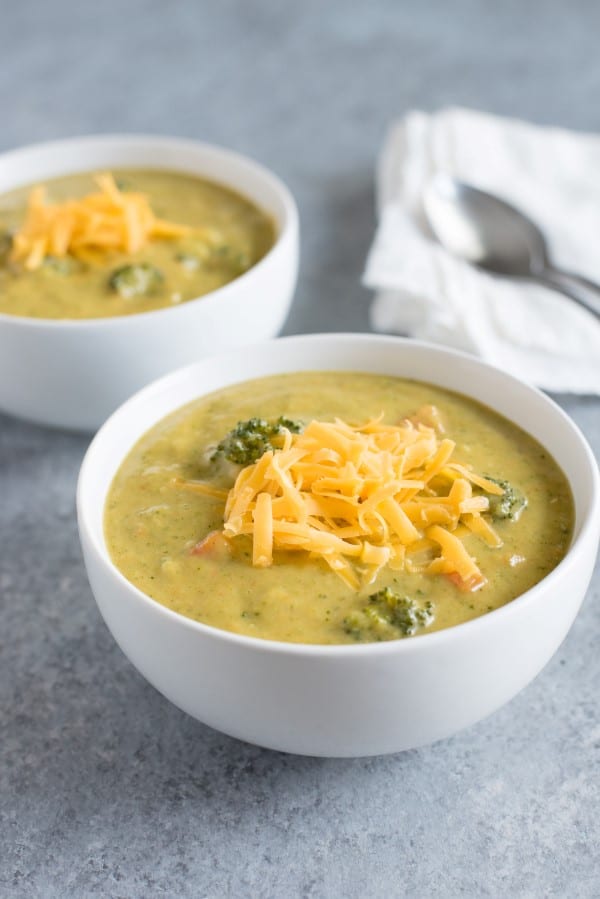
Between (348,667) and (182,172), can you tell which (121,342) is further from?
(348,667)

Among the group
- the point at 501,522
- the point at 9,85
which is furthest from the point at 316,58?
the point at 501,522

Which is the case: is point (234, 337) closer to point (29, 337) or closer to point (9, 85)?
point (29, 337)

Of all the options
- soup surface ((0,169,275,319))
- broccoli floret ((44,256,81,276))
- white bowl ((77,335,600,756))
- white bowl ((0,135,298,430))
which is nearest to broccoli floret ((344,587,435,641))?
white bowl ((77,335,600,756))

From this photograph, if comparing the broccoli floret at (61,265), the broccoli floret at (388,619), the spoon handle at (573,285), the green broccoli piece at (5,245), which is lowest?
the green broccoli piece at (5,245)

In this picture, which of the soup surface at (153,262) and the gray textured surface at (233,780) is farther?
the soup surface at (153,262)

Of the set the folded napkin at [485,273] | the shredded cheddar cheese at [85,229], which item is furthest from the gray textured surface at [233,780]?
the shredded cheddar cheese at [85,229]

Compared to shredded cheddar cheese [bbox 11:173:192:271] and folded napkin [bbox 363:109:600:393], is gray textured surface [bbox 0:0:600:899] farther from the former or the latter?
shredded cheddar cheese [bbox 11:173:192:271]

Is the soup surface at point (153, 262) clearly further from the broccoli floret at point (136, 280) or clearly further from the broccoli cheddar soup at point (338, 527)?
the broccoli cheddar soup at point (338, 527)
